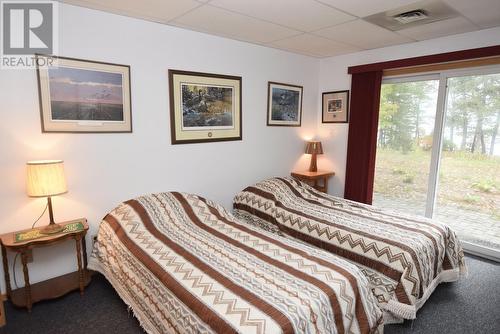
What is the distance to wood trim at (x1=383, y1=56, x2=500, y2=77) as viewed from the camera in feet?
9.20

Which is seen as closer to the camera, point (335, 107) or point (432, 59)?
point (432, 59)

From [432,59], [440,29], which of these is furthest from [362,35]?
[432,59]

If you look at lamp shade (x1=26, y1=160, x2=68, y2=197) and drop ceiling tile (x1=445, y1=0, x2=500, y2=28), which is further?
drop ceiling tile (x1=445, y1=0, x2=500, y2=28)

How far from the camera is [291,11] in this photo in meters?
2.34

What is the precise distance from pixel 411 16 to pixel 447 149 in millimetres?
1592

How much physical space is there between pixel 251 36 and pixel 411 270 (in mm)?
2545

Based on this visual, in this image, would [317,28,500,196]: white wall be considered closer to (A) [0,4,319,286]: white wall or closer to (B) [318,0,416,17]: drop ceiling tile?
(A) [0,4,319,286]: white wall

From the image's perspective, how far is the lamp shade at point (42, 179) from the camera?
200 cm

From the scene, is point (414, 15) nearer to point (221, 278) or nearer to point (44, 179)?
point (221, 278)

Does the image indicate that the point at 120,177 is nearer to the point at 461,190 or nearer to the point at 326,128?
the point at 326,128

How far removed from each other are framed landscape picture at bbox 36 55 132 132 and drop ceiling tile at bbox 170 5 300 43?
2.38ft

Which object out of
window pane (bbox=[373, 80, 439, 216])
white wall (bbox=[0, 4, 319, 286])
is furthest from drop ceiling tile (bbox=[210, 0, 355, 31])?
window pane (bbox=[373, 80, 439, 216])

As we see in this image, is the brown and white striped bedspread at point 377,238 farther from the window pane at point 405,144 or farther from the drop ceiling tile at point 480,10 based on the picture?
the drop ceiling tile at point 480,10

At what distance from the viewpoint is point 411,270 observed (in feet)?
6.54
